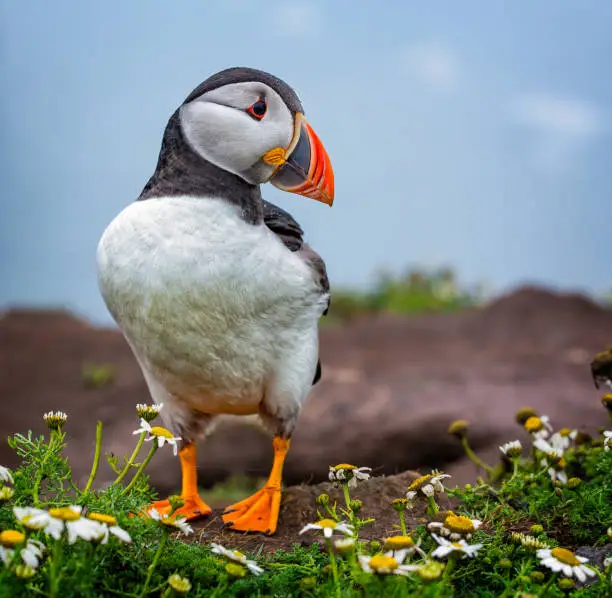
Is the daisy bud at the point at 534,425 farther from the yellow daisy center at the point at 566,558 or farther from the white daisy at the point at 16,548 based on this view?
the white daisy at the point at 16,548

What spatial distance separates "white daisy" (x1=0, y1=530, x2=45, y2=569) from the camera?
186cm

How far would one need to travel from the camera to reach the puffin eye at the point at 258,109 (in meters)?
2.97

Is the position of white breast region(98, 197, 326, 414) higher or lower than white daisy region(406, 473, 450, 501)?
higher

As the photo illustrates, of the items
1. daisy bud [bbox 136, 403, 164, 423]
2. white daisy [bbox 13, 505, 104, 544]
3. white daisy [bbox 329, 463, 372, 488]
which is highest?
white daisy [bbox 13, 505, 104, 544]

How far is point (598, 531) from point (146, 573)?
1.64m

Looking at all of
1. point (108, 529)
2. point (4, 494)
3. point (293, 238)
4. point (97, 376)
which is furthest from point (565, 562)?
point (97, 376)

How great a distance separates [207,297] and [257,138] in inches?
23.3

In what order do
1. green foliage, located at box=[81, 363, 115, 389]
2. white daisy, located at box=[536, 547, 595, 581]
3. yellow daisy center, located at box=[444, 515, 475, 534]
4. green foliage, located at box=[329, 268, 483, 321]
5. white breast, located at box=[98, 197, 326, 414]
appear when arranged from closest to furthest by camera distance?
white daisy, located at box=[536, 547, 595, 581]
yellow daisy center, located at box=[444, 515, 475, 534]
white breast, located at box=[98, 197, 326, 414]
green foliage, located at box=[81, 363, 115, 389]
green foliage, located at box=[329, 268, 483, 321]

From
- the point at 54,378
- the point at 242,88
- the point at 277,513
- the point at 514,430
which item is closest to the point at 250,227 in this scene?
the point at 242,88

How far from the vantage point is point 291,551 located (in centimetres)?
297

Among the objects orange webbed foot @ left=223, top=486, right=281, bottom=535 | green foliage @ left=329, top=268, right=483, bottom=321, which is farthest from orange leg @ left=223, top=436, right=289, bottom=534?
green foliage @ left=329, top=268, right=483, bottom=321

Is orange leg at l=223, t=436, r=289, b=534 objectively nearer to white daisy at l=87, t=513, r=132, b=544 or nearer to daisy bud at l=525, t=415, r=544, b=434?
daisy bud at l=525, t=415, r=544, b=434

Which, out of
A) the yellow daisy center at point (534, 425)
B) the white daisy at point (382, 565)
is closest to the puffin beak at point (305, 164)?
the yellow daisy center at point (534, 425)

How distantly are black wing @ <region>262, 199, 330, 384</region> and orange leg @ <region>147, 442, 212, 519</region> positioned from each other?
944mm
